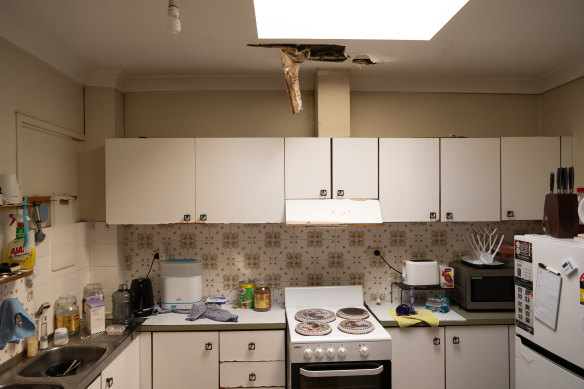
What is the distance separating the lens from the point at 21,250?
199 centimetres

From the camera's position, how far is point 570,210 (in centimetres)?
189

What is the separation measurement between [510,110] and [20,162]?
3.75 m

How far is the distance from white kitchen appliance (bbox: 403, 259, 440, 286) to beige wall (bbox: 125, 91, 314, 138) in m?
1.48

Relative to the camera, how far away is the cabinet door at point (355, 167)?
2.71 m

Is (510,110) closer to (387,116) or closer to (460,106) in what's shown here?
(460,106)

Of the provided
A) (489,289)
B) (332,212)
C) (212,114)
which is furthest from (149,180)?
(489,289)

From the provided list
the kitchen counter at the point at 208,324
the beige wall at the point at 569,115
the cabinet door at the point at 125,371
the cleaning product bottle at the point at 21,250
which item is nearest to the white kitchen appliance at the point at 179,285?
the kitchen counter at the point at 208,324

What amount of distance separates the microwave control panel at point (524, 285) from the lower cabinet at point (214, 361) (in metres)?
1.59

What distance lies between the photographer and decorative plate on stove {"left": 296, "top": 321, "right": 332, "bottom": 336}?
2369 mm

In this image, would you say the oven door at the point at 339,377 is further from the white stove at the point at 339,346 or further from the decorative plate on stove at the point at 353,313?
the decorative plate on stove at the point at 353,313

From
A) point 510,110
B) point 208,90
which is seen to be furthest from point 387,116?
point 208,90

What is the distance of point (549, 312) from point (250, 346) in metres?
1.84

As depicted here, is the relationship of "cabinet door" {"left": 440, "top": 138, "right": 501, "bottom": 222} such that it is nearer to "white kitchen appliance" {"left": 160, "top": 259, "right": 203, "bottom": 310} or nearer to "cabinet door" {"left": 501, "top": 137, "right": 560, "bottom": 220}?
"cabinet door" {"left": 501, "top": 137, "right": 560, "bottom": 220}

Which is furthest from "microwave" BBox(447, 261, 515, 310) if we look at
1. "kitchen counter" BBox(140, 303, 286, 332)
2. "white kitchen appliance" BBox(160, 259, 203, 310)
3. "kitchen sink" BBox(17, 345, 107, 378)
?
"kitchen sink" BBox(17, 345, 107, 378)
